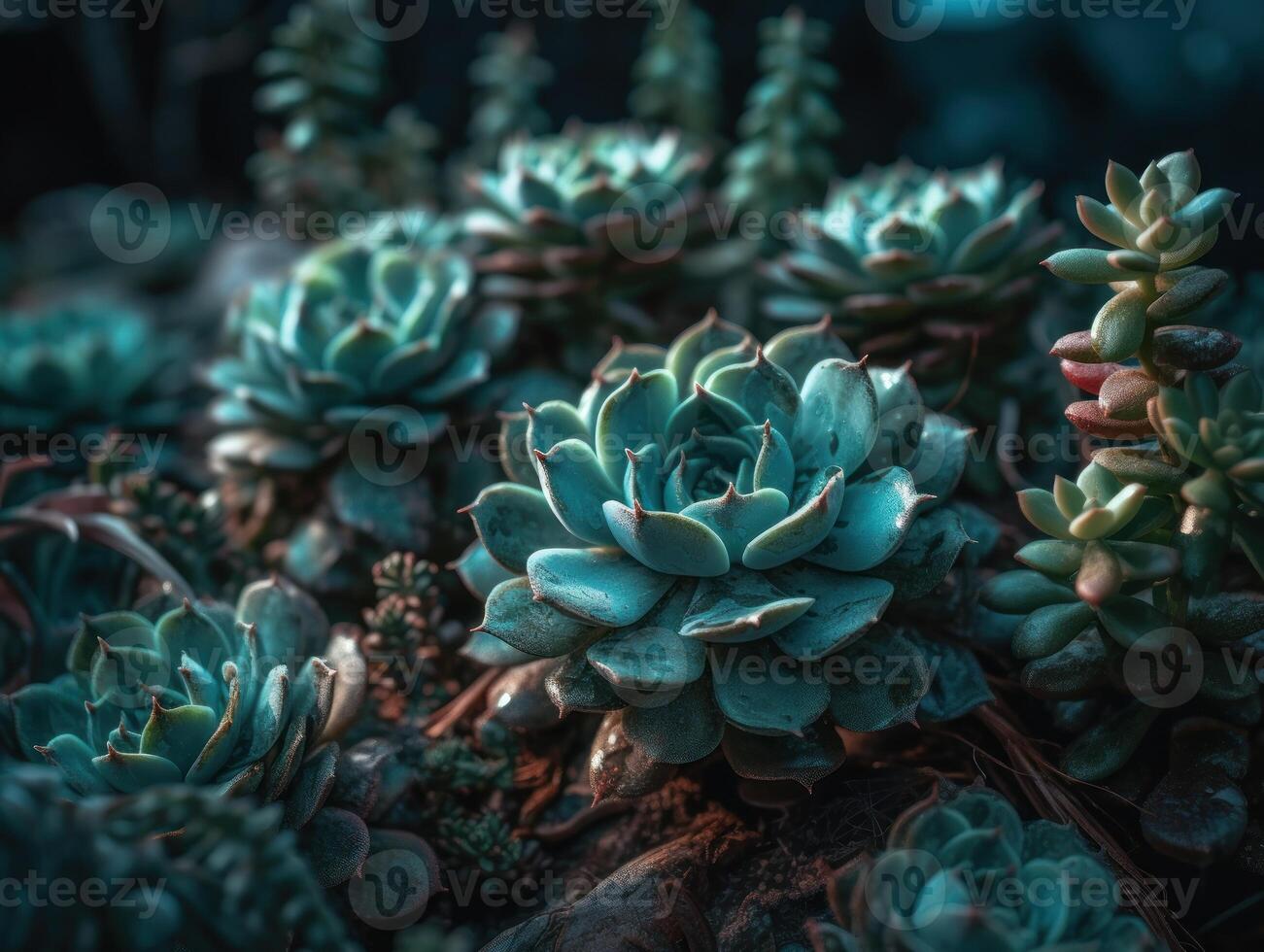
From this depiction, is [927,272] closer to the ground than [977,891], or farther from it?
farther from it

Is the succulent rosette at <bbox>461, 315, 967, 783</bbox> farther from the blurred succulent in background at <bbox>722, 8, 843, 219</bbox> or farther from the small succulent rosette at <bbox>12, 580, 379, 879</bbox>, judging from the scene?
the blurred succulent in background at <bbox>722, 8, 843, 219</bbox>

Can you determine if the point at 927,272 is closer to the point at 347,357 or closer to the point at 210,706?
the point at 347,357

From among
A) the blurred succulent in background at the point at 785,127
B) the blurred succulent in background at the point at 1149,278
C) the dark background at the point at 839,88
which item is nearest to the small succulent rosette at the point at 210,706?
the blurred succulent in background at the point at 1149,278

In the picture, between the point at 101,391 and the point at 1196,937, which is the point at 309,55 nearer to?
the point at 101,391

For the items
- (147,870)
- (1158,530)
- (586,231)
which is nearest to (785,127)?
(586,231)

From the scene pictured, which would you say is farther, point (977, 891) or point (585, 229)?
point (585, 229)

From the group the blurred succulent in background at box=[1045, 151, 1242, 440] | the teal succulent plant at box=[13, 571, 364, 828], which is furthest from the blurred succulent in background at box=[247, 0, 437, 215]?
the blurred succulent in background at box=[1045, 151, 1242, 440]

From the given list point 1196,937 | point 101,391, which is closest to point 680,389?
point 1196,937
